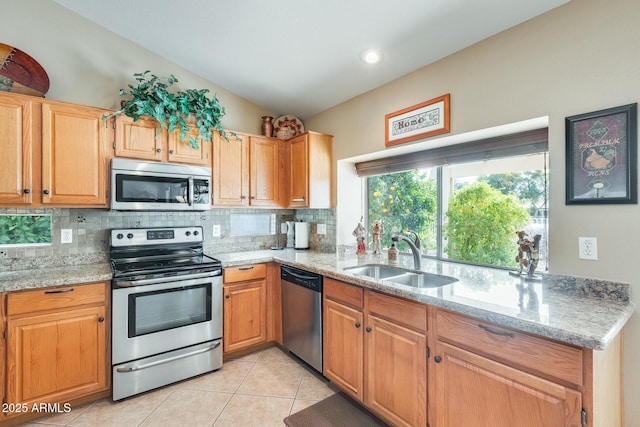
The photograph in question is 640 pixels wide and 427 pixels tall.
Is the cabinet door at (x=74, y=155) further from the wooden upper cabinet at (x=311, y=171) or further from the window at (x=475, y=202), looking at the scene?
the window at (x=475, y=202)

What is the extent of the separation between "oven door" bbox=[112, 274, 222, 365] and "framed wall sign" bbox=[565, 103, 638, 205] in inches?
98.6

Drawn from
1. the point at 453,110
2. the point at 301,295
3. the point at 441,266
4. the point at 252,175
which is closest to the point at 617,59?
the point at 453,110

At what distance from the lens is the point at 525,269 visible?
1.96 metres

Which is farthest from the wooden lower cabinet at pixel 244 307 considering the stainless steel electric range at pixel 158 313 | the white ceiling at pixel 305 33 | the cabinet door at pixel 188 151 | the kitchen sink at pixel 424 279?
the white ceiling at pixel 305 33

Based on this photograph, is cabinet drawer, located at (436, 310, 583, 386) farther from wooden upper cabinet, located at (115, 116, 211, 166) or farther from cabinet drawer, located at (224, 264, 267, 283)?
wooden upper cabinet, located at (115, 116, 211, 166)

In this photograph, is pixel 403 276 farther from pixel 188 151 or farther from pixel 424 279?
pixel 188 151

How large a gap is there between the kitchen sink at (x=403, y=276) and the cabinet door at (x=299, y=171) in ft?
3.16

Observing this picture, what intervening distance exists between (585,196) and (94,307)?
3052 mm

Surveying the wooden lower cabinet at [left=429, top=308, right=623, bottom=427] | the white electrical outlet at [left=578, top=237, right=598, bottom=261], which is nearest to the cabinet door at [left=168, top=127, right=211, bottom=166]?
the wooden lower cabinet at [left=429, top=308, right=623, bottom=427]

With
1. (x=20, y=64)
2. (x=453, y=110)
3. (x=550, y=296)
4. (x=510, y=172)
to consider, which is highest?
(x=20, y=64)

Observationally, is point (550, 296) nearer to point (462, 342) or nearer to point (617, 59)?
point (462, 342)

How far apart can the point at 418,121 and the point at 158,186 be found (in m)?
2.17

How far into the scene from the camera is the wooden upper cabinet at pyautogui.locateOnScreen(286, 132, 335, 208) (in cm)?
302

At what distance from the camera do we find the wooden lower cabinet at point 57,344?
1857 millimetres
